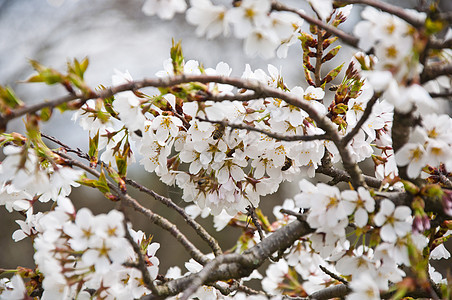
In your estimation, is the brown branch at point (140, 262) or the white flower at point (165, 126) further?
the white flower at point (165, 126)

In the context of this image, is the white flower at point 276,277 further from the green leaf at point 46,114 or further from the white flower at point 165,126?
the green leaf at point 46,114

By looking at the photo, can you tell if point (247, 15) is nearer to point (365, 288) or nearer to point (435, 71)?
point (435, 71)

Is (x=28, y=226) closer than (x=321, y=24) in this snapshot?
No

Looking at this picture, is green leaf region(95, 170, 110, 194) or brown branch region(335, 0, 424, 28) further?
green leaf region(95, 170, 110, 194)

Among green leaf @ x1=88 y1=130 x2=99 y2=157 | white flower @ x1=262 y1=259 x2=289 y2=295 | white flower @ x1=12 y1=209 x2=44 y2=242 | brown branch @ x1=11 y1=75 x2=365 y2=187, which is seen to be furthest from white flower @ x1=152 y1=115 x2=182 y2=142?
white flower @ x1=262 y1=259 x2=289 y2=295

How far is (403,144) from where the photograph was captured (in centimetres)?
68

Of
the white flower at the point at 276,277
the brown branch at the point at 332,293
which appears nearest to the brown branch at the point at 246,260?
the brown branch at the point at 332,293

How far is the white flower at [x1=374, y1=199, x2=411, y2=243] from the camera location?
620mm

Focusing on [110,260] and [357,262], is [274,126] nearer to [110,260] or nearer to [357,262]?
[357,262]

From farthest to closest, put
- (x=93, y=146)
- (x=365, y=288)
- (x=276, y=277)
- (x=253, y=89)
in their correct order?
(x=276, y=277) → (x=93, y=146) → (x=253, y=89) → (x=365, y=288)

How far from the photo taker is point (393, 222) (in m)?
0.64

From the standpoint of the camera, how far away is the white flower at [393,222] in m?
0.62

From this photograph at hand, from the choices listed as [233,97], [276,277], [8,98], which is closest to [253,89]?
[233,97]

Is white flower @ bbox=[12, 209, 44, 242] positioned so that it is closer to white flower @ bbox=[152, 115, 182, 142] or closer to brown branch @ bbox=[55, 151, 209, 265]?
brown branch @ bbox=[55, 151, 209, 265]
